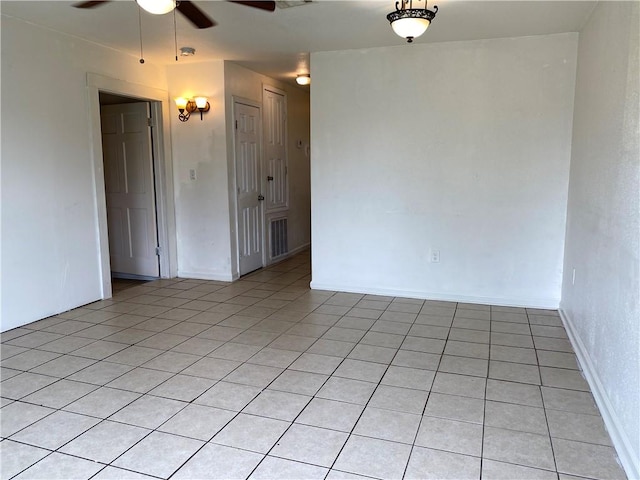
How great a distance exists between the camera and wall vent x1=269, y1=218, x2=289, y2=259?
6223 mm

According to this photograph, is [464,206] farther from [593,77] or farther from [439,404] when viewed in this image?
[439,404]

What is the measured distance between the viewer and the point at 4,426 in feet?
7.40

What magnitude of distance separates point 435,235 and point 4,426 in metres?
3.52

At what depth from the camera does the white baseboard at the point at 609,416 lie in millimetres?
1855

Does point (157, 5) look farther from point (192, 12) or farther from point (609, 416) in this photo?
point (609, 416)

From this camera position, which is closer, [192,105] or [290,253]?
[192,105]

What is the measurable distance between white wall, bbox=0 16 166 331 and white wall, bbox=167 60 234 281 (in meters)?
0.83

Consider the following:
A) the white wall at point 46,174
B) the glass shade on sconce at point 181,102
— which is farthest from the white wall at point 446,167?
the white wall at point 46,174

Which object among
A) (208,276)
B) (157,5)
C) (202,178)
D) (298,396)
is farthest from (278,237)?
(157,5)

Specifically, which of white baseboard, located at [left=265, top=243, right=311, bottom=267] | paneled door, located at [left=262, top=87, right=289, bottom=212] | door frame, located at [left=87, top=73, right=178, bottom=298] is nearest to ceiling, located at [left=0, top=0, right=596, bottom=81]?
door frame, located at [left=87, top=73, right=178, bottom=298]

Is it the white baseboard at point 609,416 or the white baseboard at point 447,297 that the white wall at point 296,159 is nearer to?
the white baseboard at point 447,297

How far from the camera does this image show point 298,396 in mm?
2561

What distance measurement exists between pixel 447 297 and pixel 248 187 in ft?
8.64

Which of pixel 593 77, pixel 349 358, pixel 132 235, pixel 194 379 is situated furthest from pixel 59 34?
pixel 593 77
